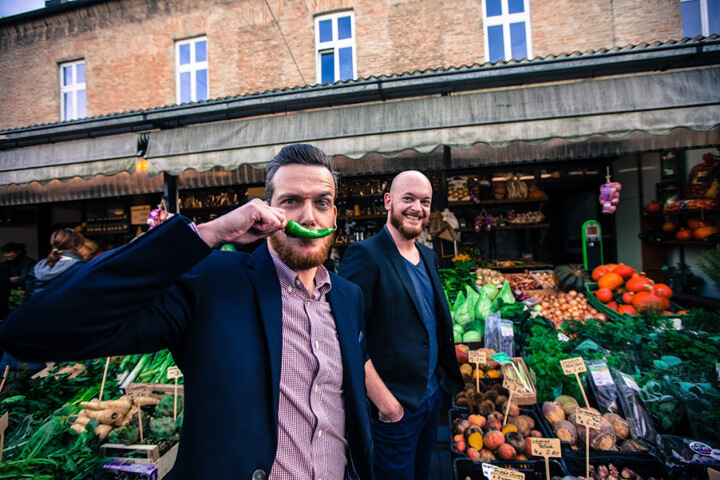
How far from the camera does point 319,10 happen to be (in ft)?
26.1

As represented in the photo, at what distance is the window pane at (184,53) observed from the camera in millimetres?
8891

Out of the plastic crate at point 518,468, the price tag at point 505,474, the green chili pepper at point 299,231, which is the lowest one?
the plastic crate at point 518,468

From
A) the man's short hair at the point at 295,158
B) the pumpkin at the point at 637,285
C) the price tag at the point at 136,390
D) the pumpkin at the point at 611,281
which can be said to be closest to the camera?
the man's short hair at the point at 295,158

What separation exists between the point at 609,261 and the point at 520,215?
2567 millimetres

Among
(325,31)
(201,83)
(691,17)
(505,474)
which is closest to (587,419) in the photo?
(505,474)

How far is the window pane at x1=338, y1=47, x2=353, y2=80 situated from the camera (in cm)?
799

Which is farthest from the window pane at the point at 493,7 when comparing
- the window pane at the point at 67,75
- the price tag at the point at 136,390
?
the window pane at the point at 67,75

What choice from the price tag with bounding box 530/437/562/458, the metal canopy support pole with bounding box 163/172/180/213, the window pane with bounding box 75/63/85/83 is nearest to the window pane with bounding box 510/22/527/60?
the metal canopy support pole with bounding box 163/172/180/213

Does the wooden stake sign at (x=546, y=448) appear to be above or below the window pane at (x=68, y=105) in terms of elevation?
below

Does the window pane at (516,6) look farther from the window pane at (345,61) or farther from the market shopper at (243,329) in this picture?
the market shopper at (243,329)

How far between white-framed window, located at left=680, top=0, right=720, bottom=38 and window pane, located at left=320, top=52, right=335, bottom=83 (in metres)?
7.92

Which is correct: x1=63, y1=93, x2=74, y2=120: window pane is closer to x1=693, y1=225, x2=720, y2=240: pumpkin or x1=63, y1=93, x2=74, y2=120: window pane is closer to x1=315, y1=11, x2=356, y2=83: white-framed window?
x1=315, y1=11, x2=356, y2=83: white-framed window

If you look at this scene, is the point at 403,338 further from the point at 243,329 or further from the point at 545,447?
the point at 243,329

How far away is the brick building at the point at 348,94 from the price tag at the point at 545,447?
3.00m
